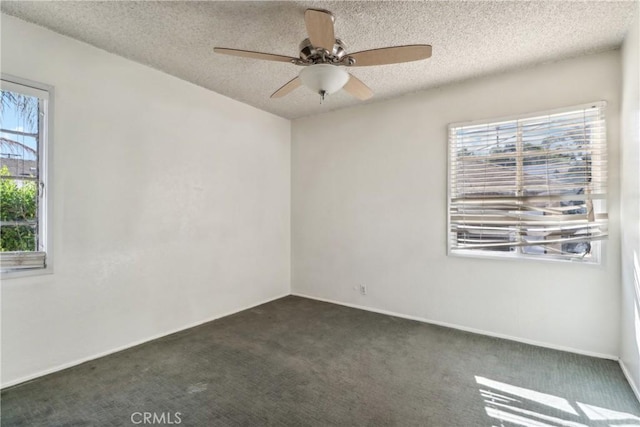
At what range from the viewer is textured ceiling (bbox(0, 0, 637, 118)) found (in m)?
2.09

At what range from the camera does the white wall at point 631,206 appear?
2141 millimetres

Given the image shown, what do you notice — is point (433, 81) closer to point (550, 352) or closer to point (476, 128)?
point (476, 128)

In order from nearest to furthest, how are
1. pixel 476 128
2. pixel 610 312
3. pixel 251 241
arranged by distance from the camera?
pixel 610 312 → pixel 476 128 → pixel 251 241

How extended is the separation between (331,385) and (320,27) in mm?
2409

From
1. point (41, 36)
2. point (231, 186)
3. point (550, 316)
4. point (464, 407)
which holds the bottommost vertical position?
point (464, 407)

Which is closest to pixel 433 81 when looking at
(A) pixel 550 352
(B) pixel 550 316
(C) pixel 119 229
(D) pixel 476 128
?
(D) pixel 476 128

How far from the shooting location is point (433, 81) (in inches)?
129

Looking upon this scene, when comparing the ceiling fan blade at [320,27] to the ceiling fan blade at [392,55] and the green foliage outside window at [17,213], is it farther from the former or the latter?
the green foliage outside window at [17,213]

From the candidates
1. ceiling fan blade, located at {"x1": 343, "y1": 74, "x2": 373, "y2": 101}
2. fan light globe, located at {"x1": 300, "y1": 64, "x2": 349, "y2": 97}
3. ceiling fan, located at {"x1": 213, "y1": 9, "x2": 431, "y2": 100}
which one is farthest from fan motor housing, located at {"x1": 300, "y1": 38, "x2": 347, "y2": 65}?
ceiling fan blade, located at {"x1": 343, "y1": 74, "x2": 373, "y2": 101}

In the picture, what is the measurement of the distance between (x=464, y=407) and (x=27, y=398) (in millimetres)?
2959

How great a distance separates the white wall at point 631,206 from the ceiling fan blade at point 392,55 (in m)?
1.57

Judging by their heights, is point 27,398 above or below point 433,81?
below

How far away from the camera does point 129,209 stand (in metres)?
2.88

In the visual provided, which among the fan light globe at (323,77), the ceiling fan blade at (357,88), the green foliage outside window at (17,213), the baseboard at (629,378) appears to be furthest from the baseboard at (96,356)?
the baseboard at (629,378)
